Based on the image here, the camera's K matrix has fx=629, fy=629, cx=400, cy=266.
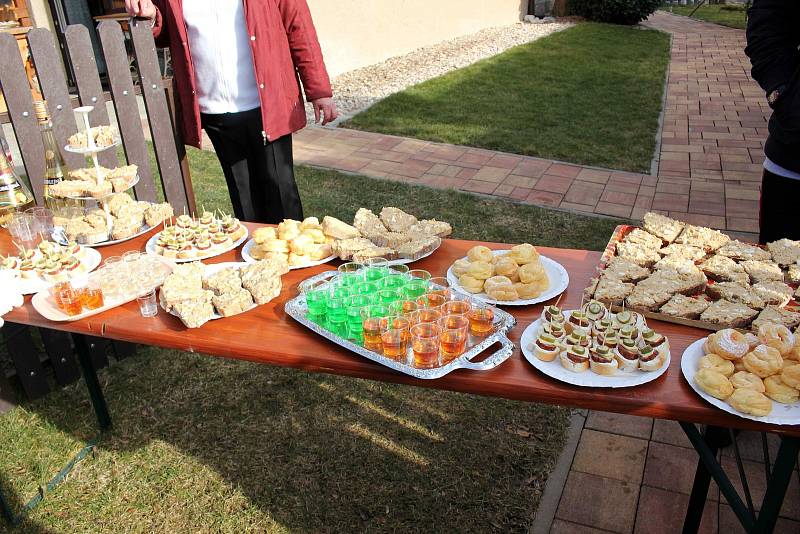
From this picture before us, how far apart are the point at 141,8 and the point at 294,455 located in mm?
2138

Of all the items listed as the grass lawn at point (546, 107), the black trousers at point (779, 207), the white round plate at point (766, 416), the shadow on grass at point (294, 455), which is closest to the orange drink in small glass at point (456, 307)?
the white round plate at point (766, 416)

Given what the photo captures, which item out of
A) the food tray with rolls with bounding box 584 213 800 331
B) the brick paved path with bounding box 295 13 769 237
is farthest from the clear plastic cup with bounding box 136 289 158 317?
the brick paved path with bounding box 295 13 769 237

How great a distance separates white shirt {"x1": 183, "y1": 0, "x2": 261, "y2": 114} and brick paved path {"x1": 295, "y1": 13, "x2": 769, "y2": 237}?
2791 millimetres

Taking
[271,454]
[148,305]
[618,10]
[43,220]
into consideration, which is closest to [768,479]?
[148,305]

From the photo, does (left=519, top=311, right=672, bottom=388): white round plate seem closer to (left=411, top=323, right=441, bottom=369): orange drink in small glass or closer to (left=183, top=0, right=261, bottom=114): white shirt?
(left=411, top=323, right=441, bottom=369): orange drink in small glass

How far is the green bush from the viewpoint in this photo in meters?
15.1

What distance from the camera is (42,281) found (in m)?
2.19

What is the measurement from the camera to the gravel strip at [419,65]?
8531 mm

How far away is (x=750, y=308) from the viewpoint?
1.83 meters

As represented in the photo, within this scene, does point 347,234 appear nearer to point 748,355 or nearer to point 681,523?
point 748,355

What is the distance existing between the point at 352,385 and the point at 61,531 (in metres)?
1.42

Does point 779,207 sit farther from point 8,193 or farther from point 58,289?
point 8,193

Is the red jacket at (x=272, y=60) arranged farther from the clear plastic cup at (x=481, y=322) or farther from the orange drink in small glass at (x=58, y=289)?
the clear plastic cup at (x=481, y=322)

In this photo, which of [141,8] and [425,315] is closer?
[425,315]
